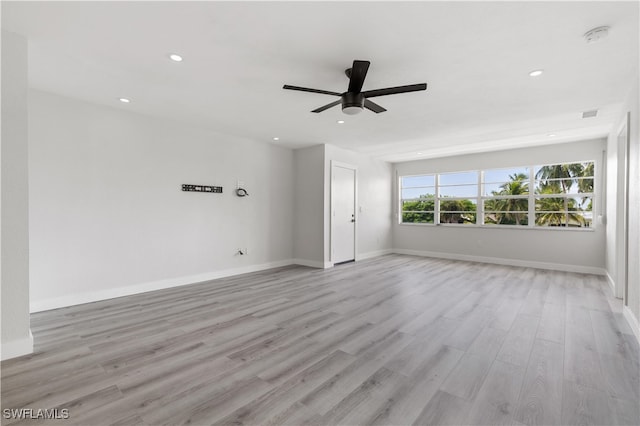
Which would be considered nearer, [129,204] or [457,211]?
[129,204]

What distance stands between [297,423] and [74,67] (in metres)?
3.82

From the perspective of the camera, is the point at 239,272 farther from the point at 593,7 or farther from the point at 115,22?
the point at 593,7

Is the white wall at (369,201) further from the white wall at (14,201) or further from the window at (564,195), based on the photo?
the white wall at (14,201)

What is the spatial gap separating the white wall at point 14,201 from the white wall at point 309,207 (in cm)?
452

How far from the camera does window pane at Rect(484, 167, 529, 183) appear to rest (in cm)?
658

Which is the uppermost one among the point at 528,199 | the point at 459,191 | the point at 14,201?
the point at 459,191

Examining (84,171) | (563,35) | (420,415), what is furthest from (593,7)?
(84,171)

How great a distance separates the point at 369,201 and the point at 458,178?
2.35 metres

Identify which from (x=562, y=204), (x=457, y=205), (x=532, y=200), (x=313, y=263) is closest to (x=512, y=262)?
(x=532, y=200)

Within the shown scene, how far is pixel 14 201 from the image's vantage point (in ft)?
7.91

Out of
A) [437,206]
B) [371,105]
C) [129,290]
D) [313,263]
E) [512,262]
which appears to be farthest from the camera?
[437,206]

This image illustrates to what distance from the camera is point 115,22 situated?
7.41ft

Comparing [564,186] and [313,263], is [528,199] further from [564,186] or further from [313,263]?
[313,263]

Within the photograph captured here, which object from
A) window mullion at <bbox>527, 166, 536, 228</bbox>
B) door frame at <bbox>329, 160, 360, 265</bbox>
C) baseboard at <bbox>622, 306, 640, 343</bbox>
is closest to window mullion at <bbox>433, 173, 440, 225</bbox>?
window mullion at <bbox>527, 166, 536, 228</bbox>
